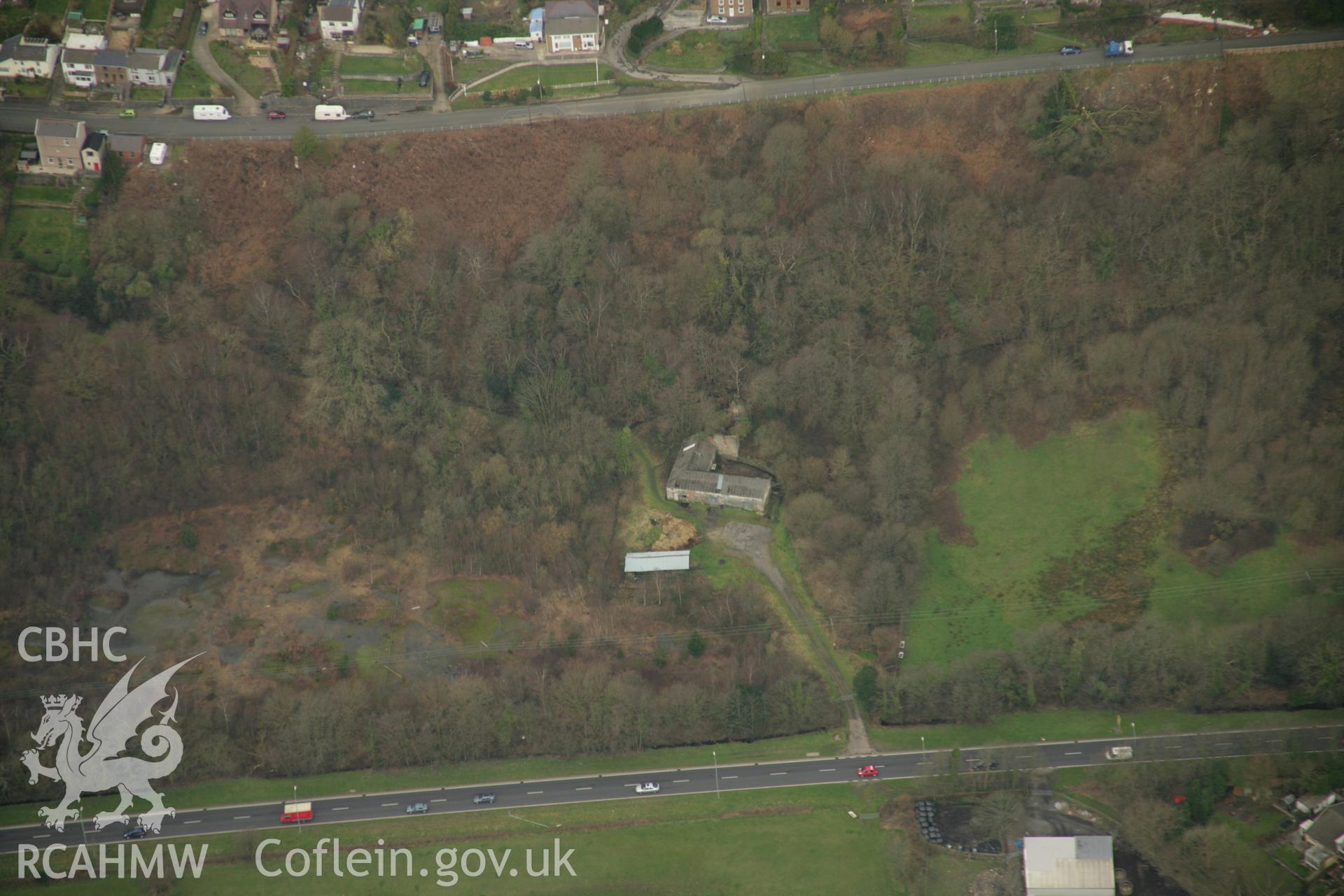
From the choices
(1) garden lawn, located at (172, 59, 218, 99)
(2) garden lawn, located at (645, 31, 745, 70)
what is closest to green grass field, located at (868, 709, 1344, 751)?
(2) garden lawn, located at (645, 31, 745, 70)

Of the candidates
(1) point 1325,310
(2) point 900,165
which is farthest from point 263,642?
(1) point 1325,310

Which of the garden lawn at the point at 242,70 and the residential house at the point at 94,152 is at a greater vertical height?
the garden lawn at the point at 242,70

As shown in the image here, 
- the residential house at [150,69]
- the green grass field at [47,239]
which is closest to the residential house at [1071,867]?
the green grass field at [47,239]

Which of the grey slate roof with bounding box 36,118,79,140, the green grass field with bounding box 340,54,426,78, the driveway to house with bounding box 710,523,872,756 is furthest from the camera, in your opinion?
the green grass field with bounding box 340,54,426,78

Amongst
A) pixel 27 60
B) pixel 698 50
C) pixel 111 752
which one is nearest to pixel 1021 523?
pixel 698 50

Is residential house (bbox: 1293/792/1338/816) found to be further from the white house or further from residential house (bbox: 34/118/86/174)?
the white house

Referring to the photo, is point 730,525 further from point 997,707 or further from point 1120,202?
point 1120,202

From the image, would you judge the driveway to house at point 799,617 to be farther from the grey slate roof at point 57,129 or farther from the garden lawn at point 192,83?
the grey slate roof at point 57,129
